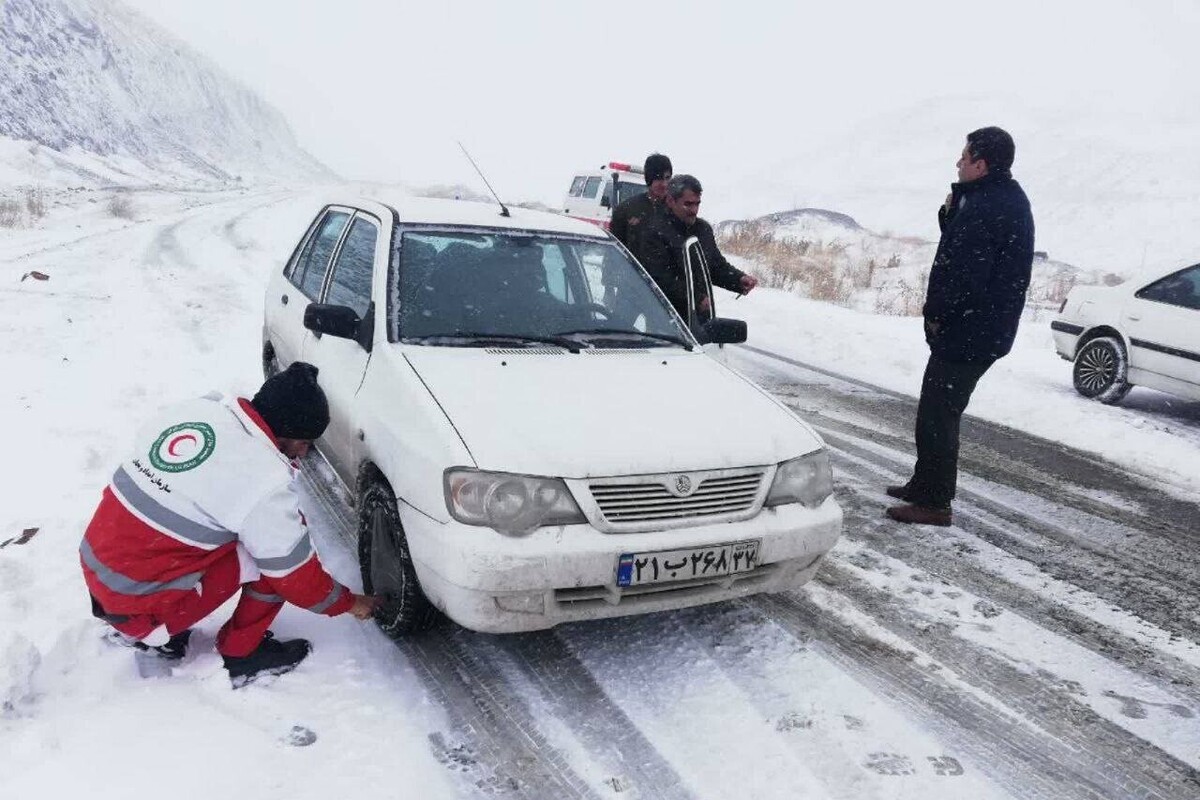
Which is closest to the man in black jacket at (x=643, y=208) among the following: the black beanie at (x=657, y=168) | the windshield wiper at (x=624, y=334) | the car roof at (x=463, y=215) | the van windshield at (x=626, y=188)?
the black beanie at (x=657, y=168)

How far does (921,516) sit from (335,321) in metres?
3.22

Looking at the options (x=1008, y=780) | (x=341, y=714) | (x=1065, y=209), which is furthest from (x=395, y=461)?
(x=1065, y=209)

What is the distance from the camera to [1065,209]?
178 feet

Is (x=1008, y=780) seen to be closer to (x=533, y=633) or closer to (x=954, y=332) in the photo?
(x=533, y=633)

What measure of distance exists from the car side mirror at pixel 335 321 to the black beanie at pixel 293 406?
0.70 meters

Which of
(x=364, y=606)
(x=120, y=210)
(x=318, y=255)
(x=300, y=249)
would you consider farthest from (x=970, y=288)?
(x=120, y=210)

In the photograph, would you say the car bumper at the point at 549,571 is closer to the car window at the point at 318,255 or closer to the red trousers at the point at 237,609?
the red trousers at the point at 237,609

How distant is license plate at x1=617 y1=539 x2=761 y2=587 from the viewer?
2.74m

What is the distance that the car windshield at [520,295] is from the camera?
3627 mm

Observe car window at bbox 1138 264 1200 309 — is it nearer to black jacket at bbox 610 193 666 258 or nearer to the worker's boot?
black jacket at bbox 610 193 666 258

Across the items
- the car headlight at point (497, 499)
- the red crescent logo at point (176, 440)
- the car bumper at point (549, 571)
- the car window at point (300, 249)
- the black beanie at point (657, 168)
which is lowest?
the car bumper at point (549, 571)

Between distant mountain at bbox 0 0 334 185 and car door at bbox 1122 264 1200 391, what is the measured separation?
30997 mm

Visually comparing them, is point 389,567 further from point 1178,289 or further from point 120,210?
point 120,210

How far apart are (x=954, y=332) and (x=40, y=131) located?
4508 centimetres
